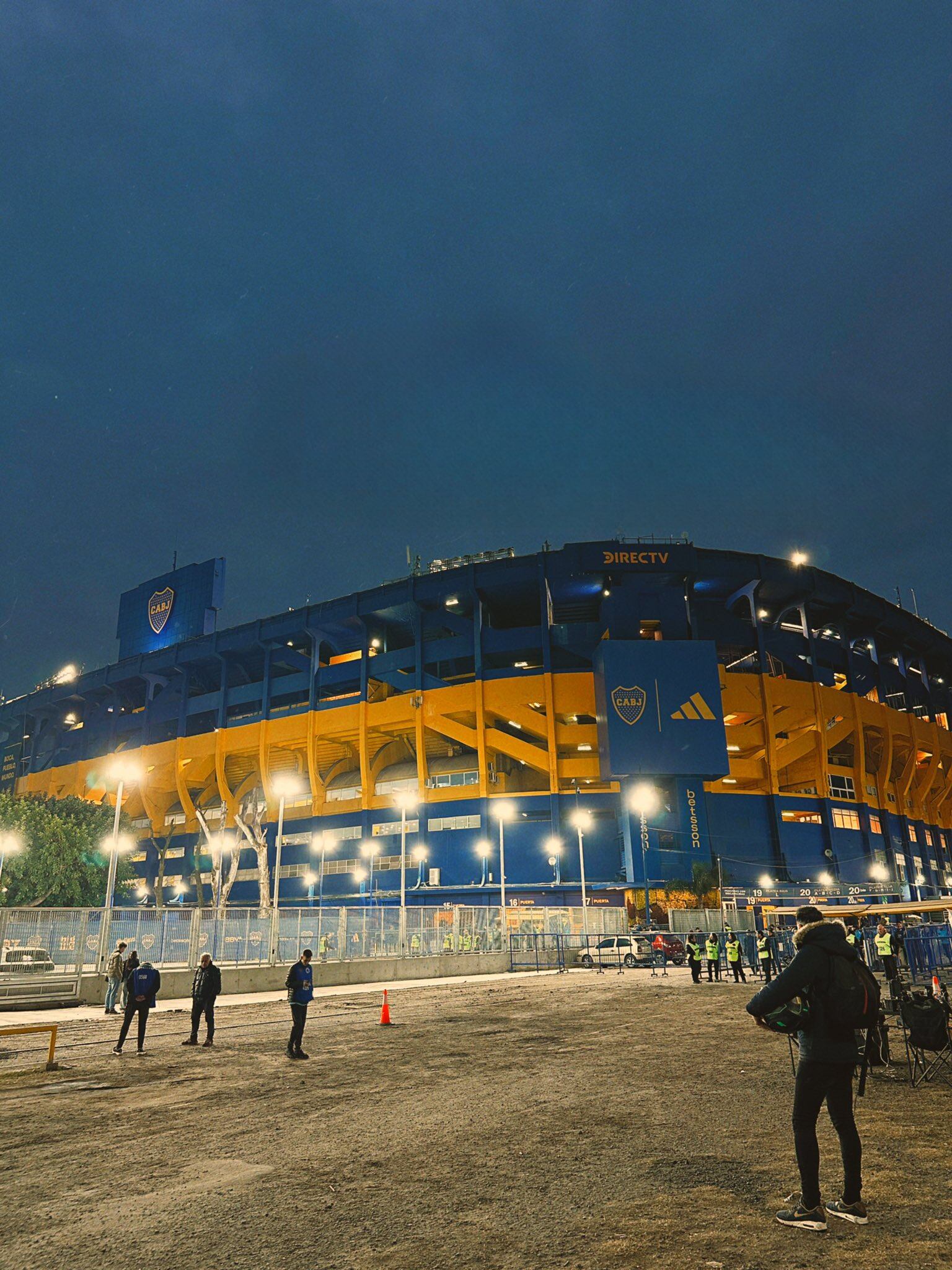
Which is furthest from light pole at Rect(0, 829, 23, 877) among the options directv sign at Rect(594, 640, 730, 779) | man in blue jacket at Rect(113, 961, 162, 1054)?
directv sign at Rect(594, 640, 730, 779)

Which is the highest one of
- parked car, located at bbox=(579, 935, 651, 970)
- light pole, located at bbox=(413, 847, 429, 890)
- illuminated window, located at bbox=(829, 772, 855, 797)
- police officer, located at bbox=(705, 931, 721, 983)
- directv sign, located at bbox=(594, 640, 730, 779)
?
directv sign, located at bbox=(594, 640, 730, 779)

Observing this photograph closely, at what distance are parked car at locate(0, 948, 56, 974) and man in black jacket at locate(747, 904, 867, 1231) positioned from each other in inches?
866

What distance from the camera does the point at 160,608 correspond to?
295ft

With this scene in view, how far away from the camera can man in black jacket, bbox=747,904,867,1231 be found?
4.91 meters

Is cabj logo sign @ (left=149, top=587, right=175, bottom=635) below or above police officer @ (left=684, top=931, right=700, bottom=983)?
above

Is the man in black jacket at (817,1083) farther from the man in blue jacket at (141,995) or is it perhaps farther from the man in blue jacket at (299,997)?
the man in blue jacket at (141,995)

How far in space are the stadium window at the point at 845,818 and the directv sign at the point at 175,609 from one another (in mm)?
61686

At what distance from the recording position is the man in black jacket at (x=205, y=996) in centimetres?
1448

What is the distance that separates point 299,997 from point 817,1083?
9.88m

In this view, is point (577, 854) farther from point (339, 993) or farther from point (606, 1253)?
point (606, 1253)

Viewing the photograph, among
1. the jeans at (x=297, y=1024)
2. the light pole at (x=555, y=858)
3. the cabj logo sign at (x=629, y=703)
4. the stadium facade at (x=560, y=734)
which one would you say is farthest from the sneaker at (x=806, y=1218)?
the light pole at (x=555, y=858)

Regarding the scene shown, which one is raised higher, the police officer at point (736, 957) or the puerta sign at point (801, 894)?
the puerta sign at point (801, 894)

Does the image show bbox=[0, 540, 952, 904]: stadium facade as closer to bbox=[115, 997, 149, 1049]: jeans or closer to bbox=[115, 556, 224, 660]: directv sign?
bbox=[115, 556, 224, 660]: directv sign

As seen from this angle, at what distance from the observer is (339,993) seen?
2561cm
